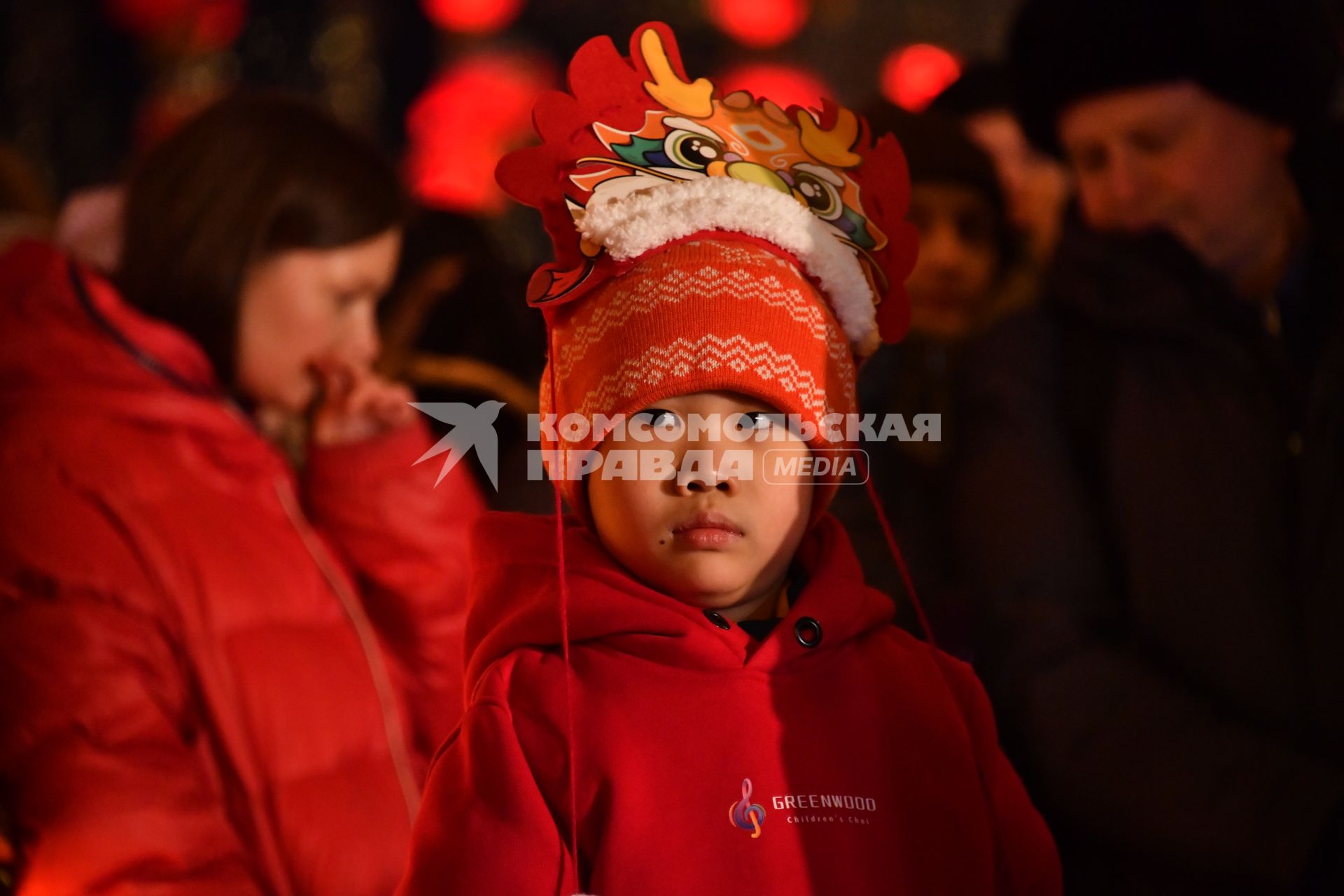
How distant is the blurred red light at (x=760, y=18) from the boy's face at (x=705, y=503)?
15.7 feet

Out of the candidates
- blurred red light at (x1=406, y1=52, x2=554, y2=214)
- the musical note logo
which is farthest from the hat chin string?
blurred red light at (x1=406, y1=52, x2=554, y2=214)

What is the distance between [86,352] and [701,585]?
0.89 meters

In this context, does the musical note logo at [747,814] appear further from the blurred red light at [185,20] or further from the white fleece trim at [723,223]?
the blurred red light at [185,20]

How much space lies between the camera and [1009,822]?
924mm

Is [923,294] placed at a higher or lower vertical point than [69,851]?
higher

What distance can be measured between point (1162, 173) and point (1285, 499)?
45 cm

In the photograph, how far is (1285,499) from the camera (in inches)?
51.5

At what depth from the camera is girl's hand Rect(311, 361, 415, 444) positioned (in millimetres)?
1669

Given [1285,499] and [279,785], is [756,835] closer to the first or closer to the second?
[279,785]

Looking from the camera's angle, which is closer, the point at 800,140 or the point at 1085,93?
the point at 800,140

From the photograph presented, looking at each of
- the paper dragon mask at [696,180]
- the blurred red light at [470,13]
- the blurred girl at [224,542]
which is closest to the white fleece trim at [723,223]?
the paper dragon mask at [696,180]

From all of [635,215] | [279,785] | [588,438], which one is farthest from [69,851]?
[635,215]

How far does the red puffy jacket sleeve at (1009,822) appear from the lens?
919mm

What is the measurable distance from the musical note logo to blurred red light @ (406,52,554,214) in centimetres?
426
